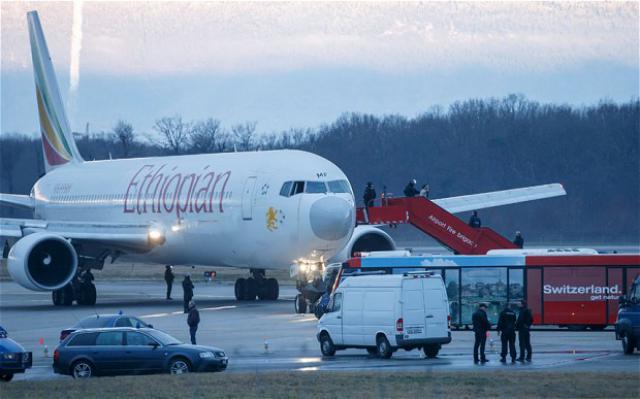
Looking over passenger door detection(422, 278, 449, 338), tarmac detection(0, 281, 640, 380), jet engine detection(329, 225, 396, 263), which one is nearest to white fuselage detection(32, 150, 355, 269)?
tarmac detection(0, 281, 640, 380)

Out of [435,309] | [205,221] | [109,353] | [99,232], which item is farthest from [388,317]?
[99,232]

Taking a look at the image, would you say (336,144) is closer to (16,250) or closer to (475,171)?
(475,171)

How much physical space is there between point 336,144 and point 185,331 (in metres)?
67.4

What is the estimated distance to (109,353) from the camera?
25.2 meters

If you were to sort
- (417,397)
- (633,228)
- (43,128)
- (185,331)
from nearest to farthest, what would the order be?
(417,397) → (185,331) → (43,128) → (633,228)

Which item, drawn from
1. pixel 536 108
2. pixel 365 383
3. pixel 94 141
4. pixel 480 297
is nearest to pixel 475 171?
pixel 536 108

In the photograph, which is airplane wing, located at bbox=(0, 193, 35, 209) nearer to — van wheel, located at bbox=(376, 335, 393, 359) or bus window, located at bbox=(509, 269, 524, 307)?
bus window, located at bbox=(509, 269, 524, 307)

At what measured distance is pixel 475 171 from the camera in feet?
297

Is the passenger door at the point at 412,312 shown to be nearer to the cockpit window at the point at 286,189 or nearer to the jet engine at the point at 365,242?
the cockpit window at the point at 286,189

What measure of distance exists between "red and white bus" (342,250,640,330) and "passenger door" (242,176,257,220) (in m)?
6.58

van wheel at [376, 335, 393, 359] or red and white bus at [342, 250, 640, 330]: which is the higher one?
red and white bus at [342, 250, 640, 330]

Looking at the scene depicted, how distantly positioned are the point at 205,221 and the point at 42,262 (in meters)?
5.99

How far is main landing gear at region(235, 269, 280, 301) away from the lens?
48094 millimetres

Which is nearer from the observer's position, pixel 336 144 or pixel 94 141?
pixel 336 144
